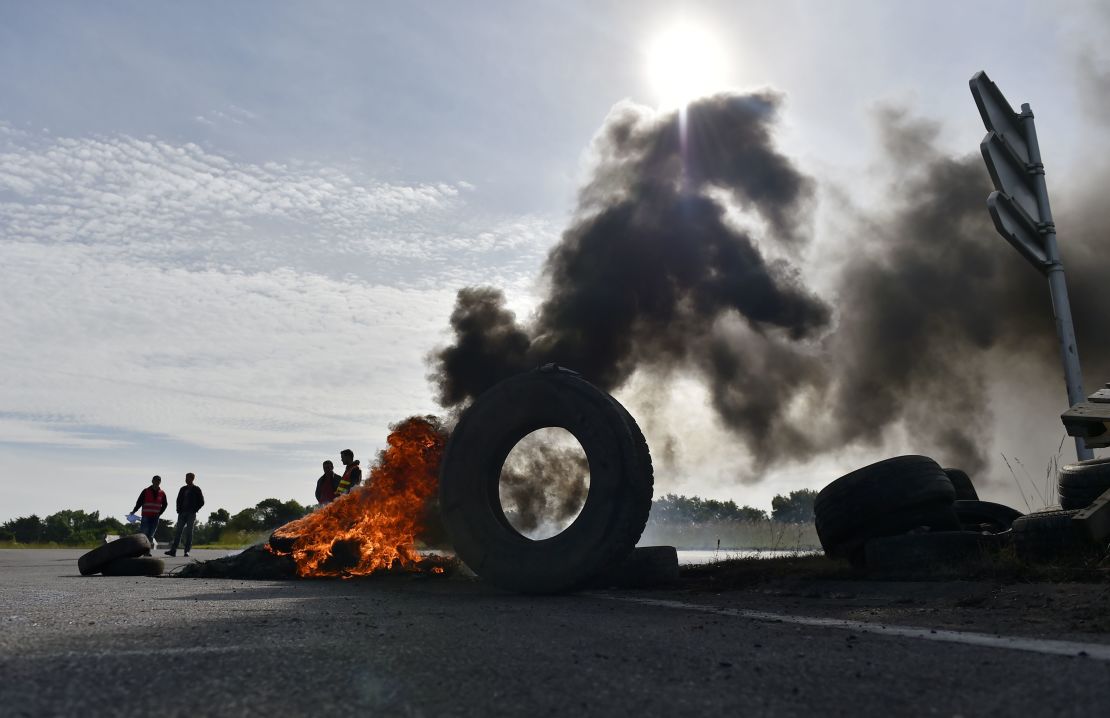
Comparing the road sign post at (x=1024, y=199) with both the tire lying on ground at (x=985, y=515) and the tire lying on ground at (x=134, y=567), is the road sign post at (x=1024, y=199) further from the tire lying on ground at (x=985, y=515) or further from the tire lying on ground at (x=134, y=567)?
the tire lying on ground at (x=134, y=567)

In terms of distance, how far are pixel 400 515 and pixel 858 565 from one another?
15.9 ft

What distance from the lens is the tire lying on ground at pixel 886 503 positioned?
6566 mm

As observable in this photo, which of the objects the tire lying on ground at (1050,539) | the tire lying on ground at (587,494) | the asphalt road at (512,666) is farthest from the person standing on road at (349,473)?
the tire lying on ground at (1050,539)

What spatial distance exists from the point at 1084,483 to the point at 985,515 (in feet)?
5.45

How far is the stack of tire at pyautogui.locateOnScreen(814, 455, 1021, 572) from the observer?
618 centimetres

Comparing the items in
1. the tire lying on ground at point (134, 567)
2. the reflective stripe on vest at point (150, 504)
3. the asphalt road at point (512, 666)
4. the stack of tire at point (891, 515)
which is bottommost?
the asphalt road at point (512, 666)

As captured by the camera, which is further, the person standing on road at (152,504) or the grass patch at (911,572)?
the person standing on road at (152,504)

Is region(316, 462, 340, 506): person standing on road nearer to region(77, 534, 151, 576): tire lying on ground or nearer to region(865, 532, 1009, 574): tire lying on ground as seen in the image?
region(77, 534, 151, 576): tire lying on ground

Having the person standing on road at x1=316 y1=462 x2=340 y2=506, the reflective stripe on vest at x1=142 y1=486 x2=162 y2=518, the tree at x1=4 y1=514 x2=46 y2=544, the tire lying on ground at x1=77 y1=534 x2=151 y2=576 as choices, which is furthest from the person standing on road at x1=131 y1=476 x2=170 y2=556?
the tree at x1=4 y1=514 x2=46 y2=544

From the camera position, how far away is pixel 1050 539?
227 inches

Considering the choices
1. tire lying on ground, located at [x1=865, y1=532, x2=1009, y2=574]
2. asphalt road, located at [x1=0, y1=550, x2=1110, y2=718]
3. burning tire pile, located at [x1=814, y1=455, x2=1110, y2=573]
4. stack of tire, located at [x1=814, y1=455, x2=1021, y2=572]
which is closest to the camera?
asphalt road, located at [x1=0, y1=550, x2=1110, y2=718]

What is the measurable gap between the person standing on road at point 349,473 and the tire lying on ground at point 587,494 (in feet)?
15.8

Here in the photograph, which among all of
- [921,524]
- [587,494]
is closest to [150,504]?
[587,494]

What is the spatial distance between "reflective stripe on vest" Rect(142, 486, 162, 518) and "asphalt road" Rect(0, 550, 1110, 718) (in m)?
11.5
